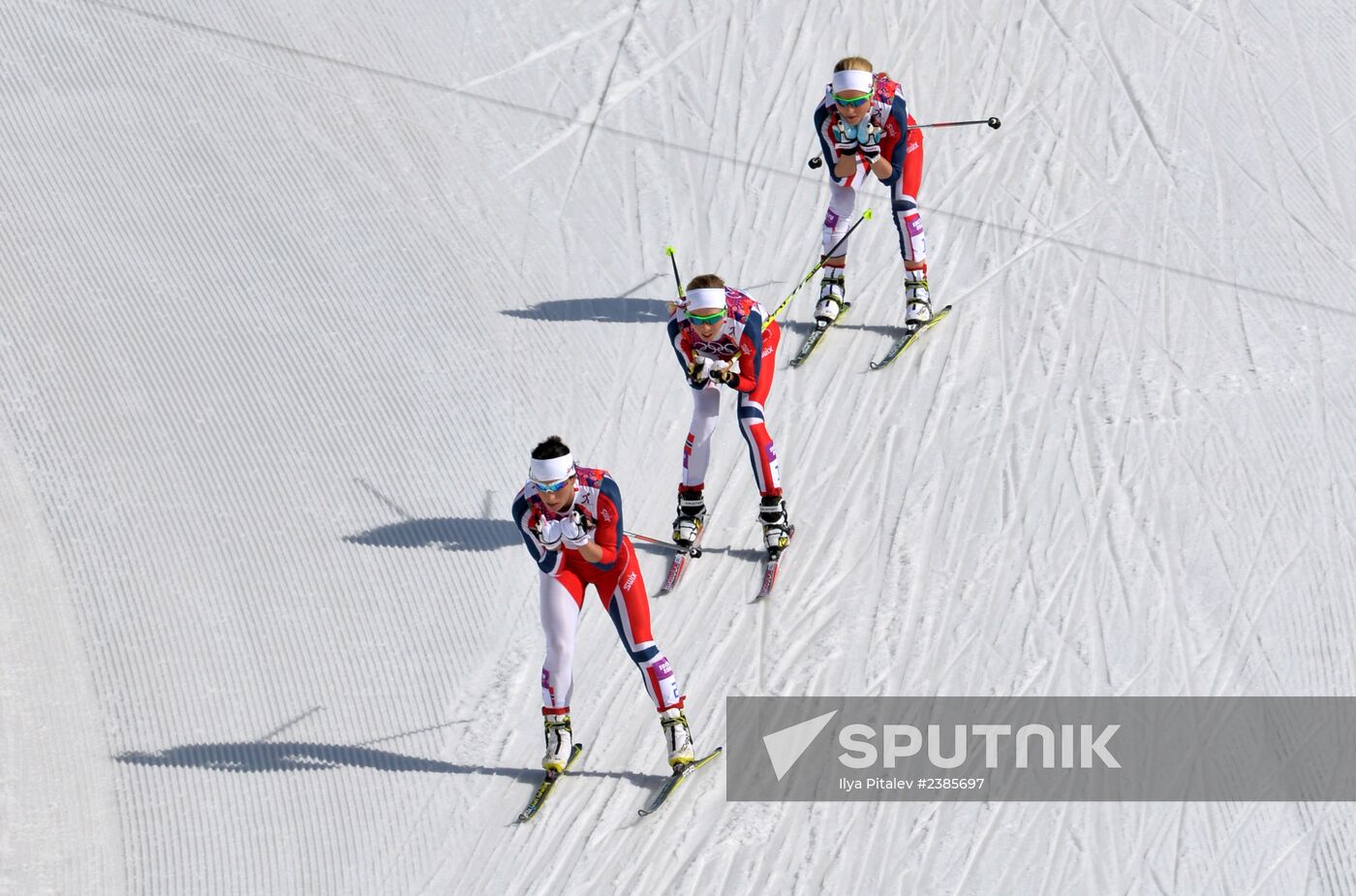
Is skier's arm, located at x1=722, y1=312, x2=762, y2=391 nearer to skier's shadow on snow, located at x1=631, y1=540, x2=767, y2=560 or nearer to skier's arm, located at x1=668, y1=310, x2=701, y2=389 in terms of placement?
skier's arm, located at x1=668, y1=310, x2=701, y2=389

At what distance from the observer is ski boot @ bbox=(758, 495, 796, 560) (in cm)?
956

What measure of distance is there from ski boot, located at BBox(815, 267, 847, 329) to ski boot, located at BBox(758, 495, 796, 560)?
84.6 inches

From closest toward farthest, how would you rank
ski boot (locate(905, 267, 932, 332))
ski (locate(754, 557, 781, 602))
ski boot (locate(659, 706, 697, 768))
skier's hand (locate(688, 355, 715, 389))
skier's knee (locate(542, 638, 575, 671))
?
skier's knee (locate(542, 638, 575, 671)) < ski boot (locate(659, 706, 697, 768)) < skier's hand (locate(688, 355, 715, 389)) < ski (locate(754, 557, 781, 602)) < ski boot (locate(905, 267, 932, 332))

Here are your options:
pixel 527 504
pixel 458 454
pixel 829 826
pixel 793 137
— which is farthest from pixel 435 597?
pixel 793 137

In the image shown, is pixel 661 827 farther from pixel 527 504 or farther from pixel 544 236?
pixel 544 236

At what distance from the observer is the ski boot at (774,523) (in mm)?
9562

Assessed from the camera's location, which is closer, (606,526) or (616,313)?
(606,526)

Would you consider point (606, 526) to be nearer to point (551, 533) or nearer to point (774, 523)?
point (551, 533)

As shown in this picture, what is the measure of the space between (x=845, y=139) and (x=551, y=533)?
411 cm

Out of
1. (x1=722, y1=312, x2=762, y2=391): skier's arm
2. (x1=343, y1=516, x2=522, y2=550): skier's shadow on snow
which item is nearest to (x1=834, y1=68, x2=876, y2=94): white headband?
(x1=722, y1=312, x2=762, y2=391): skier's arm

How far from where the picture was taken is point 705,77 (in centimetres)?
1387

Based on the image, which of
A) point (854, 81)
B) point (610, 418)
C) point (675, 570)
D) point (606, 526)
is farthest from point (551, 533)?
point (854, 81)

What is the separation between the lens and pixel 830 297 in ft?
37.4

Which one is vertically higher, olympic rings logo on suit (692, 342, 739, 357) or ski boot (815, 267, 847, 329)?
ski boot (815, 267, 847, 329)
